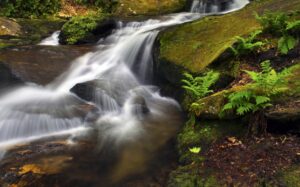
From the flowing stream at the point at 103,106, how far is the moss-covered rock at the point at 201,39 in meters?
0.88

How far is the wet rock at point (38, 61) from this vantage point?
A: 32.2 ft

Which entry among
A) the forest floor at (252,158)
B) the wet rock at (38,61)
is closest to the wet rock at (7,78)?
the wet rock at (38,61)

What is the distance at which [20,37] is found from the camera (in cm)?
1363

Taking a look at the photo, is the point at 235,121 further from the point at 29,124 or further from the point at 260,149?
the point at 29,124

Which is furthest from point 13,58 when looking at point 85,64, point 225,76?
point 225,76

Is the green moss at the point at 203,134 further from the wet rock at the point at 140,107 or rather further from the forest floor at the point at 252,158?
the wet rock at the point at 140,107

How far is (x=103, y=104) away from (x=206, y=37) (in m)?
3.19

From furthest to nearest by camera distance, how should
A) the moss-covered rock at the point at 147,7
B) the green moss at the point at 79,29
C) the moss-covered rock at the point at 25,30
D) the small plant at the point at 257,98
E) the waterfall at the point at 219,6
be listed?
the moss-covered rock at the point at 147,7, the waterfall at the point at 219,6, the green moss at the point at 79,29, the moss-covered rock at the point at 25,30, the small plant at the point at 257,98

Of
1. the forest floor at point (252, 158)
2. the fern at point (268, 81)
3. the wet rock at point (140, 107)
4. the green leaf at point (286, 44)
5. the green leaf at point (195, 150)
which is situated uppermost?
the green leaf at point (286, 44)

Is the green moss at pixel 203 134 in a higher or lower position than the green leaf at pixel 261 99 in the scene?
lower

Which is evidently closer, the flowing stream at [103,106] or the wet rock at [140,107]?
the flowing stream at [103,106]

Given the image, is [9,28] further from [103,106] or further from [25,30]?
[103,106]

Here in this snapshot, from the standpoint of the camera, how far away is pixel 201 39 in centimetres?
951

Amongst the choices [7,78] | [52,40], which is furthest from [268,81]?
[52,40]
